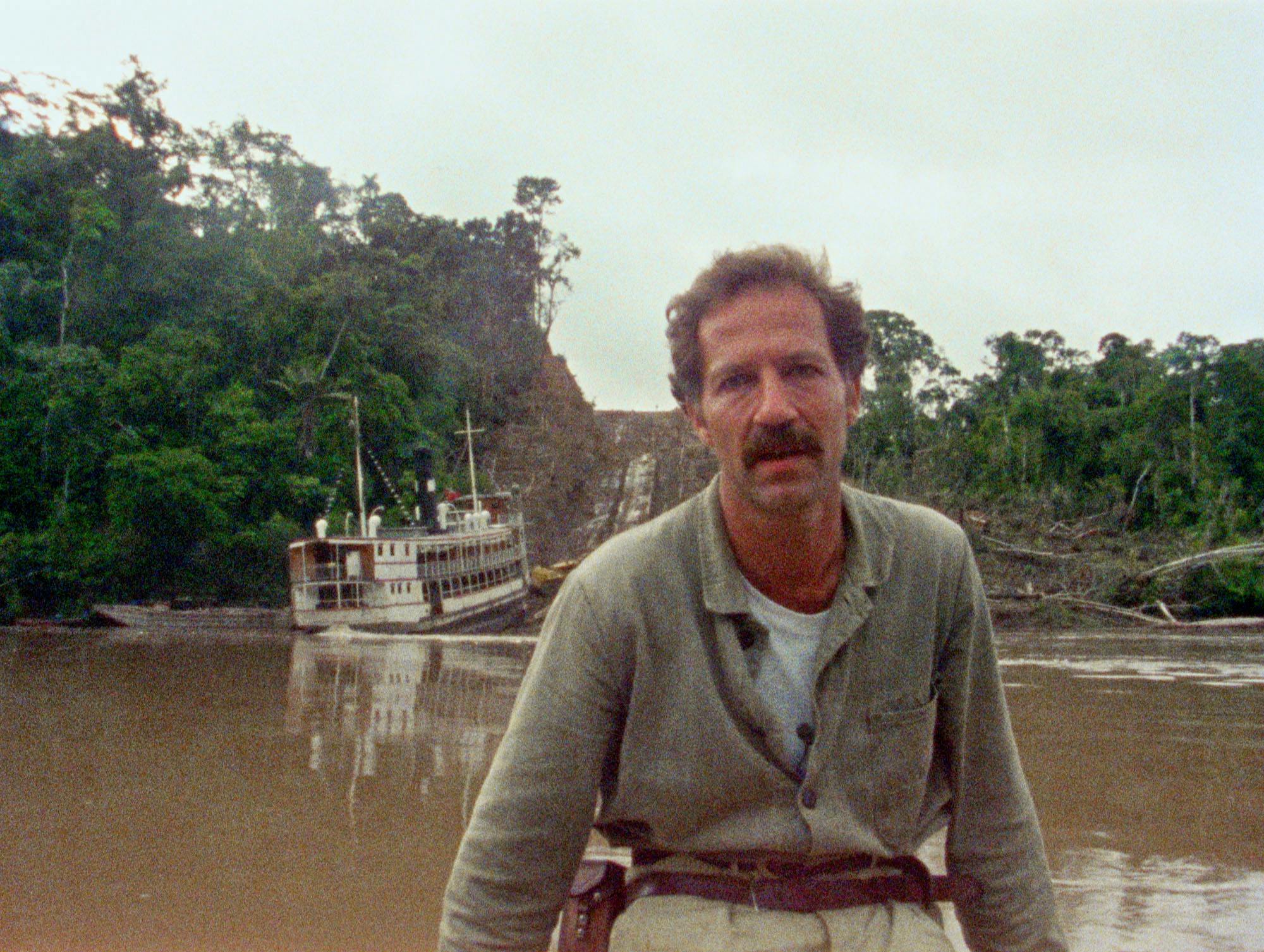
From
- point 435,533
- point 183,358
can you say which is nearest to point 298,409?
point 183,358

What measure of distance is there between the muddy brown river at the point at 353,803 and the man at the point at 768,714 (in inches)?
95.0

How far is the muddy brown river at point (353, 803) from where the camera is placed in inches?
171

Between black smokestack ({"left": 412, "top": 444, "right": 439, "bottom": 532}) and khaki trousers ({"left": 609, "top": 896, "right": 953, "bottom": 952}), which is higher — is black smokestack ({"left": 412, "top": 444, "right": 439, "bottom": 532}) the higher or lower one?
the higher one

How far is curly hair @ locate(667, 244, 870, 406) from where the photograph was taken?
2.02m

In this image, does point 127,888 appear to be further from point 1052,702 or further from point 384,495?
point 384,495

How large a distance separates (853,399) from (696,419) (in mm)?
285

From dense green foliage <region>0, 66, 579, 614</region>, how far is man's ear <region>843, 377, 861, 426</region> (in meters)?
22.9

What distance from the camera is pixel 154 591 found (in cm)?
2606

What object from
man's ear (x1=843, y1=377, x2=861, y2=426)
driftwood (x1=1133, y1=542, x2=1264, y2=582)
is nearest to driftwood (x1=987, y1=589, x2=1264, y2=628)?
driftwood (x1=1133, y1=542, x2=1264, y2=582)

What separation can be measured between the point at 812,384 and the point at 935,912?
895 millimetres

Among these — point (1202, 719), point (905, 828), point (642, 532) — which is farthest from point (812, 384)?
point (1202, 719)

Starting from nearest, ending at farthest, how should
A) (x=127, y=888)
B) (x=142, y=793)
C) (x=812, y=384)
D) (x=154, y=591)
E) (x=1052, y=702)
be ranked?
(x=812, y=384) < (x=127, y=888) < (x=142, y=793) < (x=1052, y=702) < (x=154, y=591)

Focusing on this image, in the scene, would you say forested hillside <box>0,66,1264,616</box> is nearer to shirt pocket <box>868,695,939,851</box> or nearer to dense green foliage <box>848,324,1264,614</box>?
dense green foliage <box>848,324,1264,614</box>

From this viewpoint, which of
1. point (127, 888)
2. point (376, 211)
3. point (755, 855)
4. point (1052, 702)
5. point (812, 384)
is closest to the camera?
point (755, 855)
